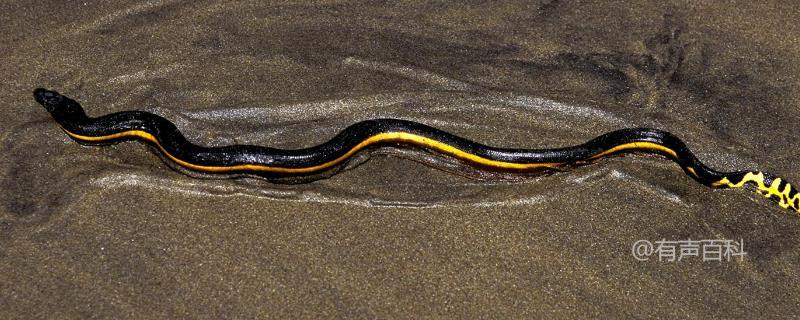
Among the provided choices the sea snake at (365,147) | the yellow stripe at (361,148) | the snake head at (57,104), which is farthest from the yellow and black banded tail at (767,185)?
the snake head at (57,104)

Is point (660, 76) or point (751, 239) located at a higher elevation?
point (660, 76)

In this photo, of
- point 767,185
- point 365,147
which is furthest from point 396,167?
point 767,185

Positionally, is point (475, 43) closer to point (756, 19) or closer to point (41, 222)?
point (756, 19)

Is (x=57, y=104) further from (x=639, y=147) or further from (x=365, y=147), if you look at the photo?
(x=639, y=147)

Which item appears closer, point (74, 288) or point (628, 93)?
point (74, 288)

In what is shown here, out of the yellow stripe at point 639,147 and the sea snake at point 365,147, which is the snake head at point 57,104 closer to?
the sea snake at point 365,147

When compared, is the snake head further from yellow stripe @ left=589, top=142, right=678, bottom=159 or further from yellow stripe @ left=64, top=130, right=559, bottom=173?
yellow stripe @ left=589, top=142, right=678, bottom=159

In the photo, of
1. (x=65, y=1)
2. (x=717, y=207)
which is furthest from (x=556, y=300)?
(x=65, y=1)
